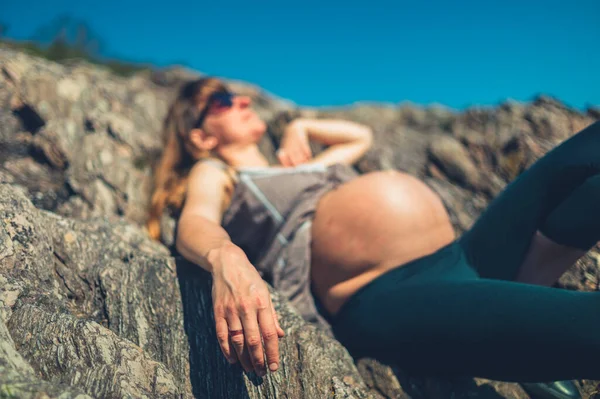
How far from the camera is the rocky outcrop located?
1.93 meters

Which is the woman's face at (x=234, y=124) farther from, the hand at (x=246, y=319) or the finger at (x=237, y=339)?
the finger at (x=237, y=339)

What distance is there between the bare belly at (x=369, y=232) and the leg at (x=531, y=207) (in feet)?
0.93

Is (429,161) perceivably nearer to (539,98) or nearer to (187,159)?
(539,98)

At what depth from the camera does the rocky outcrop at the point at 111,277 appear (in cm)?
193

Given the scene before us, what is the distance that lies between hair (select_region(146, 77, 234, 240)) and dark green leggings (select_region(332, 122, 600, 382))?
195 cm

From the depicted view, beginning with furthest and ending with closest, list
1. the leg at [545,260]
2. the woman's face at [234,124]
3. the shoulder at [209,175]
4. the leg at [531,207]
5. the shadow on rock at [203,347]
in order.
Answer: the woman's face at [234,124]
the shoulder at [209,175]
the leg at [545,260]
the leg at [531,207]
the shadow on rock at [203,347]

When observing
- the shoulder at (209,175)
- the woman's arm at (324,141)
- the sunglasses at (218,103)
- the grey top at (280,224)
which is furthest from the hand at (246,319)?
the sunglasses at (218,103)

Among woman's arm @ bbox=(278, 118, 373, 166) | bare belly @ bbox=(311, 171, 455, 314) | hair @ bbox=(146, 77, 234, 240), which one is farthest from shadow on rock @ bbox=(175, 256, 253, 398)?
woman's arm @ bbox=(278, 118, 373, 166)

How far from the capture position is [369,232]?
9.12 feet

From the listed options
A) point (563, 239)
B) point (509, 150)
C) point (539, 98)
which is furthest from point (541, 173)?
point (539, 98)

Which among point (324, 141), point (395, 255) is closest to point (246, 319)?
point (395, 255)

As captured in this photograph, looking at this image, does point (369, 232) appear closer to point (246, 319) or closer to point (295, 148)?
point (246, 319)

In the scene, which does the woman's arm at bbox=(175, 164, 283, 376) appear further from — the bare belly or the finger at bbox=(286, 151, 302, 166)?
the finger at bbox=(286, 151, 302, 166)

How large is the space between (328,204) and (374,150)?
2.73m
